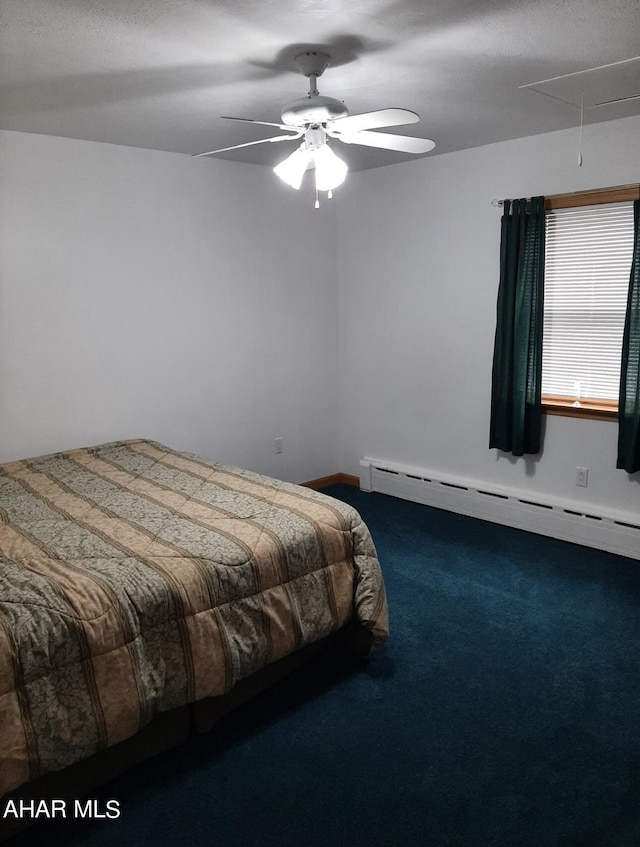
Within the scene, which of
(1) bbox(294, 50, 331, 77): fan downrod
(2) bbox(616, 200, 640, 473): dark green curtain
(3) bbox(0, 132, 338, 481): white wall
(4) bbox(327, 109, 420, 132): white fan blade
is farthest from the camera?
(3) bbox(0, 132, 338, 481): white wall

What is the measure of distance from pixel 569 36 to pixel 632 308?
1602mm

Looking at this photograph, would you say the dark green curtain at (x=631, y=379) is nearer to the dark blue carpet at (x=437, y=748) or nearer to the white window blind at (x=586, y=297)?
the white window blind at (x=586, y=297)

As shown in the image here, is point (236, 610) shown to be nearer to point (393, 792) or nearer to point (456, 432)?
point (393, 792)

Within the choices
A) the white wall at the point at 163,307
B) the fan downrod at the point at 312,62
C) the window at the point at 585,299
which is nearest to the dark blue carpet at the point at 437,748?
the window at the point at 585,299

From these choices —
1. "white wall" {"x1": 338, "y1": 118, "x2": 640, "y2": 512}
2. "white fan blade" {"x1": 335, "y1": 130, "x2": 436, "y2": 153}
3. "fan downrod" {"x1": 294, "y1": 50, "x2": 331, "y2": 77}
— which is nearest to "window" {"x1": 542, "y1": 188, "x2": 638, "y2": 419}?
"white wall" {"x1": 338, "y1": 118, "x2": 640, "y2": 512}

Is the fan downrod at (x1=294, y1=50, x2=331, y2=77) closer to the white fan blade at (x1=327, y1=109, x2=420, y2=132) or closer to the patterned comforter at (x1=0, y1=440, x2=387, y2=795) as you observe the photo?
the white fan blade at (x1=327, y1=109, x2=420, y2=132)

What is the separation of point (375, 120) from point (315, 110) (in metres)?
0.22

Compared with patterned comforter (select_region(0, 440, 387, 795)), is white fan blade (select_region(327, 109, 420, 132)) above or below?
above

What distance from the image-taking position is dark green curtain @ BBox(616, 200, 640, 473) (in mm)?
3498

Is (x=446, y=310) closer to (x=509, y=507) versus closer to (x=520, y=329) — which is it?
(x=520, y=329)

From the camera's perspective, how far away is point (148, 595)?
2102 mm

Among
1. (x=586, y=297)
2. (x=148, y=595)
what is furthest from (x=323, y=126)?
(x=586, y=297)

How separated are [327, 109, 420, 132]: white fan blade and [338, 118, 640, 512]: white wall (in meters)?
1.75

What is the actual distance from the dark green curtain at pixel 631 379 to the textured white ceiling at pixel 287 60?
0.82 metres
